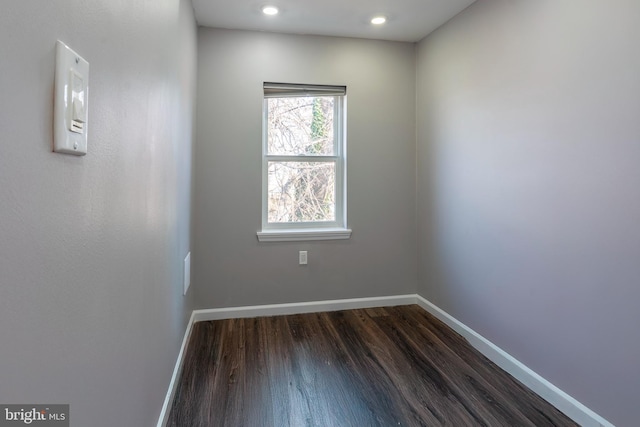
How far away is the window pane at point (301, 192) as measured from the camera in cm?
287

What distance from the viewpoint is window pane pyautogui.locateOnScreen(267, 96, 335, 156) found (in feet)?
9.34

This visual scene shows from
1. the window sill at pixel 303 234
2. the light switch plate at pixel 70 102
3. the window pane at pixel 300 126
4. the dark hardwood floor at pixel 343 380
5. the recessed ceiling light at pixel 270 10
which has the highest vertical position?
the recessed ceiling light at pixel 270 10

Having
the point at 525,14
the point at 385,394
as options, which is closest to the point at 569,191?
the point at 525,14

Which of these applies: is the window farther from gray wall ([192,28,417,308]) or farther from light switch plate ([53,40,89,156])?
light switch plate ([53,40,89,156])

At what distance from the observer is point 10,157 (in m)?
0.46

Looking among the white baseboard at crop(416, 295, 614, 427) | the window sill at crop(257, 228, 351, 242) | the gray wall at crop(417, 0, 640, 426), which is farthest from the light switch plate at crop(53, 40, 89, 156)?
the white baseboard at crop(416, 295, 614, 427)

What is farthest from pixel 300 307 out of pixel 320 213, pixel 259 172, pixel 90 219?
pixel 90 219

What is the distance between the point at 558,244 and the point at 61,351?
2056 mm

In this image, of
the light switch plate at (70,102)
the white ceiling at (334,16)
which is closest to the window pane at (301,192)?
the white ceiling at (334,16)

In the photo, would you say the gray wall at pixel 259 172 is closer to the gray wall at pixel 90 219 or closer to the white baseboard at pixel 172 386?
the white baseboard at pixel 172 386

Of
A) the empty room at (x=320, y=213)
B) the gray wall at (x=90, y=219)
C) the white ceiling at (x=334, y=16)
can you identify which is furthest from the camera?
the white ceiling at (x=334, y=16)

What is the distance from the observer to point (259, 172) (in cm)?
273

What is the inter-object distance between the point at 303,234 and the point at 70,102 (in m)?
2.28

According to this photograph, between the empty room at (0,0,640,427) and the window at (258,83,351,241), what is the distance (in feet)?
0.07
